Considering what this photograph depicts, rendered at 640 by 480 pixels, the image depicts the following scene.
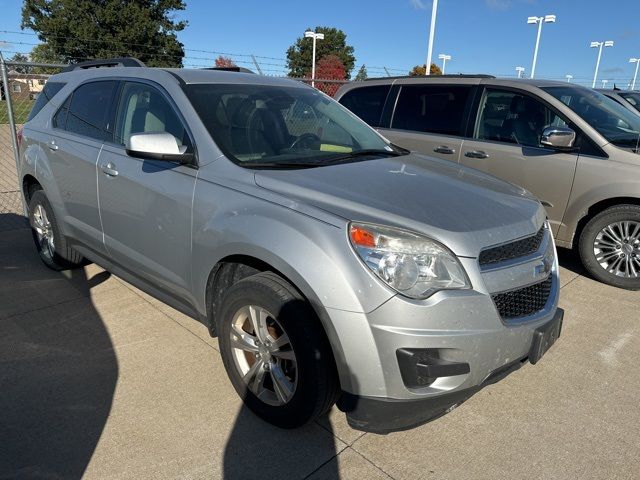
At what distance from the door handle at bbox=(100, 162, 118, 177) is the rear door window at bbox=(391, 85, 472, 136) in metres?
3.54

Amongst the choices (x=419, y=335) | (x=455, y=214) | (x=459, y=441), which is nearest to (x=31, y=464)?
(x=419, y=335)

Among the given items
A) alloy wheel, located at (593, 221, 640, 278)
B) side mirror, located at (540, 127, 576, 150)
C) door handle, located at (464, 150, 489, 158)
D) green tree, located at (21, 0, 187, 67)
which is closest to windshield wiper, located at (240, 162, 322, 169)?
side mirror, located at (540, 127, 576, 150)

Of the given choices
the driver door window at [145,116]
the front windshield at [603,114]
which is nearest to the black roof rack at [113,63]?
the driver door window at [145,116]

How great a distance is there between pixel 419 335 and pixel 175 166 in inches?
67.1

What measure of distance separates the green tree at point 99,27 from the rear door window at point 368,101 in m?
37.0

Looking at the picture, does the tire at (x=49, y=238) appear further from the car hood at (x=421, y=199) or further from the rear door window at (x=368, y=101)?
the rear door window at (x=368, y=101)

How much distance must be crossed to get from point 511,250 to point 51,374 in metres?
2.72

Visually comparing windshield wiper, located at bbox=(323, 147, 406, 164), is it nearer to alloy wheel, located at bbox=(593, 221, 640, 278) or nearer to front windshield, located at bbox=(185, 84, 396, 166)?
front windshield, located at bbox=(185, 84, 396, 166)

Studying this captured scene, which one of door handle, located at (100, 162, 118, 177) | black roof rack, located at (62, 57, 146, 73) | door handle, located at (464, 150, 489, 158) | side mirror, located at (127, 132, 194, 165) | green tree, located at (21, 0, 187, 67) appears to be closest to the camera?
side mirror, located at (127, 132, 194, 165)

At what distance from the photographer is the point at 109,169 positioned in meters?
3.35

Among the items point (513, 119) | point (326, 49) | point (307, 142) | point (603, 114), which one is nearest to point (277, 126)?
point (307, 142)

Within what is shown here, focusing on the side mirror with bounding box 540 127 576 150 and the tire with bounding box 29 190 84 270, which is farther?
the side mirror with bounding box 540 127 576 150

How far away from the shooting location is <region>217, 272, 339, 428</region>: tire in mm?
2256

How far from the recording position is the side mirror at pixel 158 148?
2.67 metres
